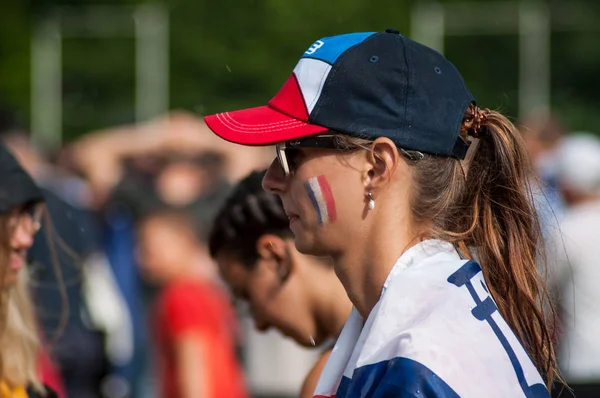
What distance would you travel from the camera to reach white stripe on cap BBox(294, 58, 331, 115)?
199 cm

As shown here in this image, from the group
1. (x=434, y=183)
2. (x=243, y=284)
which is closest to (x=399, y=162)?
(x=434, y=183)

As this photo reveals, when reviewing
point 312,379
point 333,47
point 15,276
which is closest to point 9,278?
point 15,276

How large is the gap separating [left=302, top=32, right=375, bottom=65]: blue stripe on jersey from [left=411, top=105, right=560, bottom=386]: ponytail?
0.29 metres

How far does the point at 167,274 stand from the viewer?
19.5ft

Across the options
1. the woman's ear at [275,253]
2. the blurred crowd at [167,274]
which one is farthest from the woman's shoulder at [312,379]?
the blurred crowd at [167,274]

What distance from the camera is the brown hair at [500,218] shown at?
2092 millimetres

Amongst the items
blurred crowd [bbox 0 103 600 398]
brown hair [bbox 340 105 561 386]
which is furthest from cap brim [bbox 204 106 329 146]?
blurred crowd [bbox 0 103 600 398]

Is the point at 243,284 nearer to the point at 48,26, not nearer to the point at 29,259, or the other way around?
the point at 29,259

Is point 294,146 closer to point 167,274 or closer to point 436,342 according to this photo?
point 436,342

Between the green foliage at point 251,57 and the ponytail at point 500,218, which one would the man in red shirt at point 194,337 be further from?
the green foliage at point 251,57

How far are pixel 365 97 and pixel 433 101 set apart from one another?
144 mm

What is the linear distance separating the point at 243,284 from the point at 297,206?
3.71ft

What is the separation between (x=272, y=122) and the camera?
203 cm

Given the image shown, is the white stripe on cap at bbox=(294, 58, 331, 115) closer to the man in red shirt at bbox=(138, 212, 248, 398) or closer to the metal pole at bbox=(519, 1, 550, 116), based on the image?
the man in red shirt at bbox=(138, 212, 248, 398)
